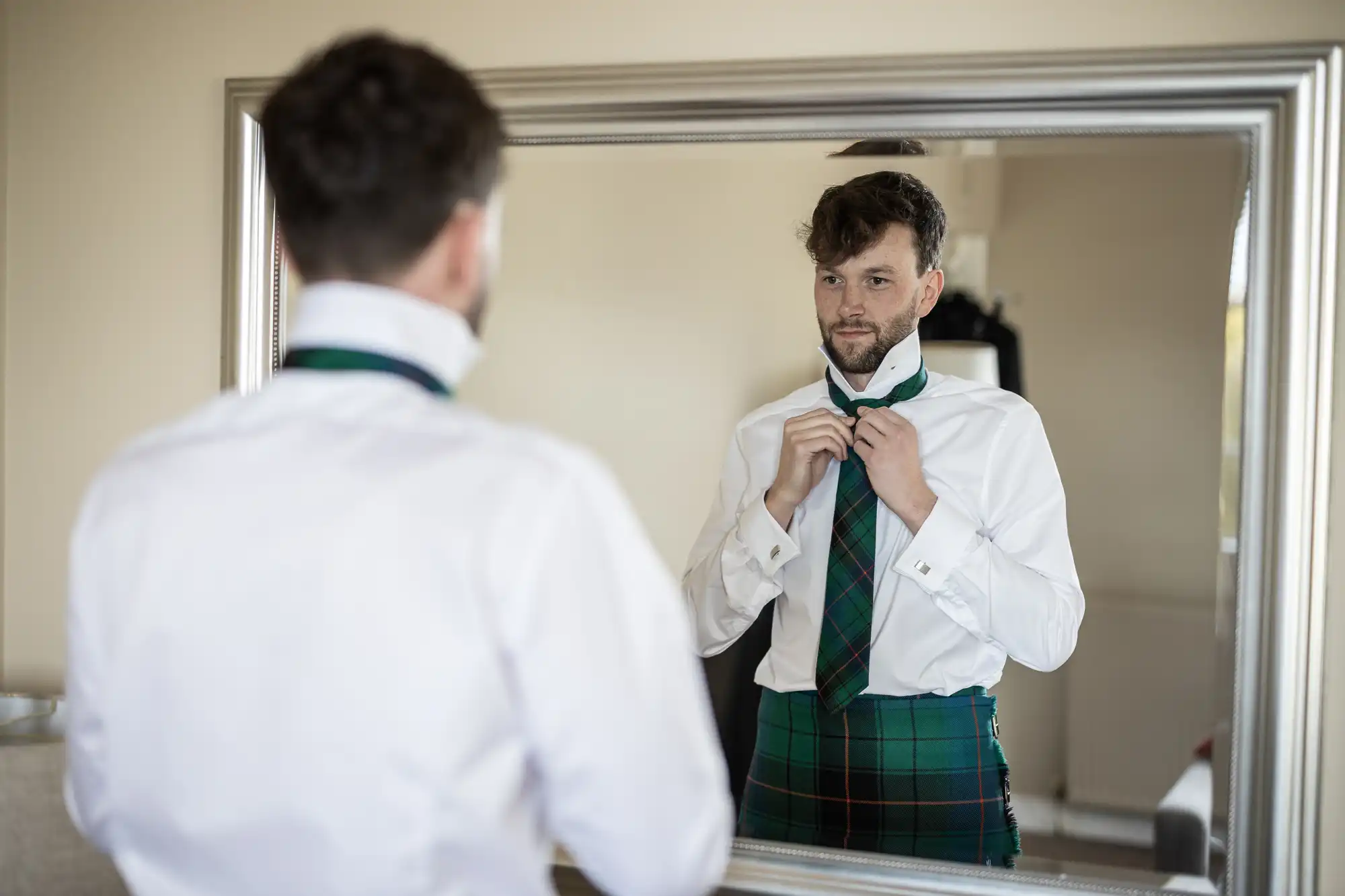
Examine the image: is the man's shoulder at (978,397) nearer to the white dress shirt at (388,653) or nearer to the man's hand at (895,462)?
the man's hand at (895,462)

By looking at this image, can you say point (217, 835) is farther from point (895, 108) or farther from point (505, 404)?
point (895, 108)

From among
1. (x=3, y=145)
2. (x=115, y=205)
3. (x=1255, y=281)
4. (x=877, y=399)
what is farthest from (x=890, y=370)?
(x=3, y=145)

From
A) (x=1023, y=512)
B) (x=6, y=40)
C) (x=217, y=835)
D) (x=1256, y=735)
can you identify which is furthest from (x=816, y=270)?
(x=6, y=40)

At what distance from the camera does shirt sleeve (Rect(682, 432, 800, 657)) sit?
5.17 feet

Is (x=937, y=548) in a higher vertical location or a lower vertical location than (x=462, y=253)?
lower

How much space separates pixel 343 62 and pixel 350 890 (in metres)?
0.60

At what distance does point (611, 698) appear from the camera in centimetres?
83

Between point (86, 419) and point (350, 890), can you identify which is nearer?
point (350, 890)

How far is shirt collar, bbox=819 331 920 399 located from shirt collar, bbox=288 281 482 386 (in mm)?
736

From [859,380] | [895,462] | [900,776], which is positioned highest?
[859,380]

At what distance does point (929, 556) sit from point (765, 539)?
215 mm

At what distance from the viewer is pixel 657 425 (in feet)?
5.27

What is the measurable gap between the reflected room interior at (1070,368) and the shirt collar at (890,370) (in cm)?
2

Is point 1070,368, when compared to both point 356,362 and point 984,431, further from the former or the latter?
point 356,362
